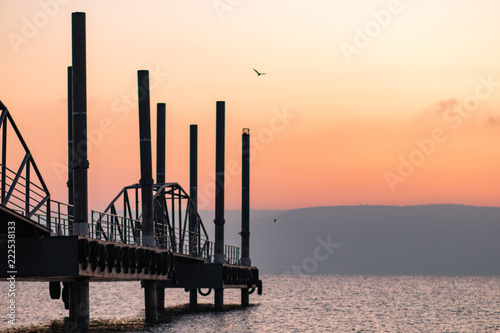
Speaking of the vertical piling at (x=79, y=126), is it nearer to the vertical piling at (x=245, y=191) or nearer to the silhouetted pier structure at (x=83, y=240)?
the silhouetted pier structure at (x=83, y=240)

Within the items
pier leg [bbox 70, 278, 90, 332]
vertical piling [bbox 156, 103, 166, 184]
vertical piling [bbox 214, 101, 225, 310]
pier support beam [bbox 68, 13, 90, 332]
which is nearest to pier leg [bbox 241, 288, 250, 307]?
vertical piling [bbox 214, 101, 225, 310]

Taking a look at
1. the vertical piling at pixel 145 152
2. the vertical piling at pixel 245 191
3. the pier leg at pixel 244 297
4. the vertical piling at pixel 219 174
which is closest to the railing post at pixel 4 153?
the vertical piling at pixel 145 152

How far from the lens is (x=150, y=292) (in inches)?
2454

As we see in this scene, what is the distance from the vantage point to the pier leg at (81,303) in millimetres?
45344

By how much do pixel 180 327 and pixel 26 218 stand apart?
27.5 m

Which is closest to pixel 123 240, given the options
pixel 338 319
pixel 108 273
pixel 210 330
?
pixel 108 273

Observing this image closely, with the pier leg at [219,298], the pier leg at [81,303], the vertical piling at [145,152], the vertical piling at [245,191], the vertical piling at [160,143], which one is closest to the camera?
the pier leg at [81,303]

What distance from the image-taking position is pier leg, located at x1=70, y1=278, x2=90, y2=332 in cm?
4534

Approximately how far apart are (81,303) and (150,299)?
1767 cm

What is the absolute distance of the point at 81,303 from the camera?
1800 inches

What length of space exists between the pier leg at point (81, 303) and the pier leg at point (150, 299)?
52.3 ft

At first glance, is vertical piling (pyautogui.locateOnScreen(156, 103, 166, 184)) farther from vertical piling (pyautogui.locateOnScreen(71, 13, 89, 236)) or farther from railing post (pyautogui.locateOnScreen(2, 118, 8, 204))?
railing post (pyautogui.locateOnScreen(2, 118, 8, 204))

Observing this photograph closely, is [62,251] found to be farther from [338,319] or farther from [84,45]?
[338,319]

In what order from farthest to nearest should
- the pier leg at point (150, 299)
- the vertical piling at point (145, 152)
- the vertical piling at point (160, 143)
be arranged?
the vertical piling at point (160, 143), the pier leg at point (150, 299), the vertical piling at point (145, 152)
